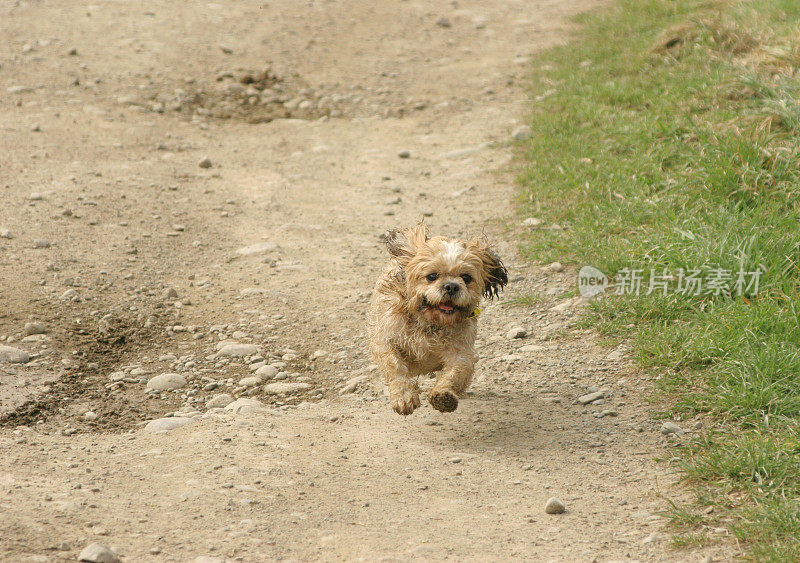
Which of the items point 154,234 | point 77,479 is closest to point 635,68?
point 154,234

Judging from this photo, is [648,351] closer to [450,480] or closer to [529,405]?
[529,405]

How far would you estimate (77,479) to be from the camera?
4742 mm

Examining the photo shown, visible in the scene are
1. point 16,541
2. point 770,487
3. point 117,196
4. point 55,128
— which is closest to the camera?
point 16,541

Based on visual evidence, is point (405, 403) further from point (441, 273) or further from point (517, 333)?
point (517, 333)

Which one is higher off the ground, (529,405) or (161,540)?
(161,540)

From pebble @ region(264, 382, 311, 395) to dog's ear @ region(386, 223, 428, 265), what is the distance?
119cm

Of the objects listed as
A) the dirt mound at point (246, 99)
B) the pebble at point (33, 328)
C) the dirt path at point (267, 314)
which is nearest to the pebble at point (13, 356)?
the dirt path at point (267, 314)

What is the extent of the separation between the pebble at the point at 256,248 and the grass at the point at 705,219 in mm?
2318

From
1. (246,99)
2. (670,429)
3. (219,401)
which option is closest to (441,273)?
(670,429)

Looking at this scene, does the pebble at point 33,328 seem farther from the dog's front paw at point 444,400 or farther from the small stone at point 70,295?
the dog's front paw at point 444,400

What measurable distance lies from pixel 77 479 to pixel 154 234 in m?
3.99

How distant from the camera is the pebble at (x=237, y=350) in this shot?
6.55 meters

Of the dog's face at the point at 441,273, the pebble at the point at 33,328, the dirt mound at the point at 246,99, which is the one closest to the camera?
the dog's face at the point at 441,273

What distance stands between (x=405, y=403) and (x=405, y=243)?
1.00 m
